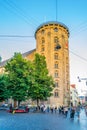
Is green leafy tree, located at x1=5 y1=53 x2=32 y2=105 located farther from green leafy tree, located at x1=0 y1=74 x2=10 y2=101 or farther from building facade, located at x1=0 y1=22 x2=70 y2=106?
building facade, located at x1=0 y1=22 x2=70 y2=106

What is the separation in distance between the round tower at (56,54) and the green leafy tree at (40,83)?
18.0 m

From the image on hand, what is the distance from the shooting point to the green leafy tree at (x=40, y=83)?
44941 mm

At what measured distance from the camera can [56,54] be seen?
68750mm

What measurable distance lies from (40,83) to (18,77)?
5.52m

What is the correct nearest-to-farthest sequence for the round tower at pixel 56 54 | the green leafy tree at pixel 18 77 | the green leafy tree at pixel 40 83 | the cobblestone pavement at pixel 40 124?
the cobblestone pavement at pixel 40 124
the green leafy tree at pixel 18 77
the green leafy tree at pixel 40 83
the round tower at pixel 56 54

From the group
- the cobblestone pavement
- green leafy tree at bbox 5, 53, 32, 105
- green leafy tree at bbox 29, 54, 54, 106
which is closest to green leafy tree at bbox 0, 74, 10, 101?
green leafy tree at bbox 5, 53, 32, 105

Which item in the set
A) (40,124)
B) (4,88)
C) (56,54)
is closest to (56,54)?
(56,54)

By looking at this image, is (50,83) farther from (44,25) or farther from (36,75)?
(44,25)

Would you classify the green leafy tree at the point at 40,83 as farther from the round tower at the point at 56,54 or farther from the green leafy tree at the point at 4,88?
the round tower at the point at 56,54

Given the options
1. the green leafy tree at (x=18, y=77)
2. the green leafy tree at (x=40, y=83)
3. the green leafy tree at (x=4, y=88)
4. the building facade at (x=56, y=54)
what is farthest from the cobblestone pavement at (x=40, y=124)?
the building facade at (x=56, y=54)

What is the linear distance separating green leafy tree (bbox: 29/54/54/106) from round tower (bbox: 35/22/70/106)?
1798cm

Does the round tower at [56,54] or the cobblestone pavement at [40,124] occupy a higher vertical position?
the round tower at [56,54]

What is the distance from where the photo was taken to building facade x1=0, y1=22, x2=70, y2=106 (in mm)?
66875

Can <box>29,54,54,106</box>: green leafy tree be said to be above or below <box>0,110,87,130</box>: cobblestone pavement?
above
